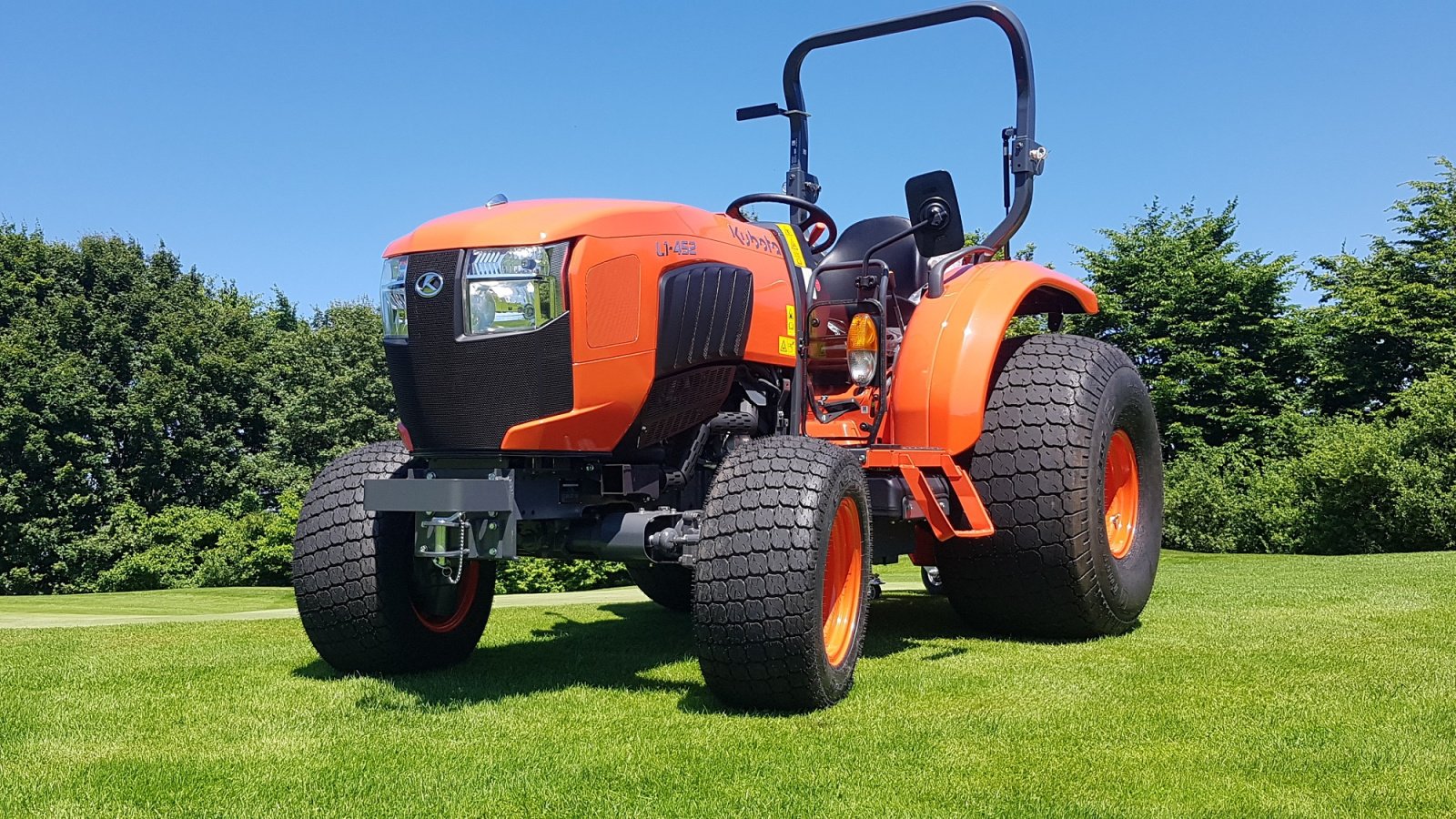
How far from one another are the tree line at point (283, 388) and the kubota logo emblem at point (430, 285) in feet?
63.0

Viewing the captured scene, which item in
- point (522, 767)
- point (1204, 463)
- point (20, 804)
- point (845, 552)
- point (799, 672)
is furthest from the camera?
point (1204, 463)

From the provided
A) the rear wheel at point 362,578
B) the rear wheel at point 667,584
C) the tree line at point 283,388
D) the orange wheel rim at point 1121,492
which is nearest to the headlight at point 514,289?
the rear wheel at point 362,578

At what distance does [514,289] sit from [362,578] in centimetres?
134

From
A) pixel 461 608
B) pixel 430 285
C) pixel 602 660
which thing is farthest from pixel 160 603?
pixel 430 285

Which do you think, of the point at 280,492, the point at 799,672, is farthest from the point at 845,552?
the point at 280,492

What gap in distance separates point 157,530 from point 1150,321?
2415 cm

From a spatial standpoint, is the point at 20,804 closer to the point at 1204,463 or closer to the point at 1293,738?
the point at 1293,738

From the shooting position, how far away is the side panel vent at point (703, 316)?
14.2 ft

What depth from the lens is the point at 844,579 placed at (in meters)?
4.51

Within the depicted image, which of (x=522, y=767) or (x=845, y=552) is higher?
(x=845, y=552)

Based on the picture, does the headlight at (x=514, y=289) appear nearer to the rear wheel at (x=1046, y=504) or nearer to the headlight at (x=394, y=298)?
the headlight at (x=394, y=298)

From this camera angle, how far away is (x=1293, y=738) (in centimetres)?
341

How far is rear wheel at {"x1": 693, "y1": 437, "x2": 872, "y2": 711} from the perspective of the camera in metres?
3.81

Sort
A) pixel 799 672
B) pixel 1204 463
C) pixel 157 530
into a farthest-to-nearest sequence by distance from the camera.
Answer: pixel 157 530 < pixel 1204 463 < pixel 799 672
